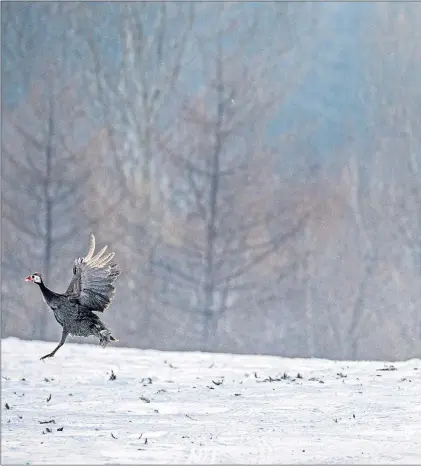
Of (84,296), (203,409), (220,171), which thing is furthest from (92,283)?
(220,171)

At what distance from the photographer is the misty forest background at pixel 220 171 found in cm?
1933

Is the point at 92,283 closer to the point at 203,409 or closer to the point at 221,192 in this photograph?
the point at 203,409

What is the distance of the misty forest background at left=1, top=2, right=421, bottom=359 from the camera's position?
19.3m

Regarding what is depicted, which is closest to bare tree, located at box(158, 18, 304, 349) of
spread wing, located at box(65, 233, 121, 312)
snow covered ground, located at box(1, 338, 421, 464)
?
snow covered ground, located at box(1, 338, 421, 464)

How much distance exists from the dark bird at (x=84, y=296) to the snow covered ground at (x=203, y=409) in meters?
0.85

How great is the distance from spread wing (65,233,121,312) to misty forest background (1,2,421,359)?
1222 cm

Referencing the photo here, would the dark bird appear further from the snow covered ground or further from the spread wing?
the snow covered ground

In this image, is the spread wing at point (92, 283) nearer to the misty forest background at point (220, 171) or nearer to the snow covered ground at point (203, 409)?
the snow covered ground at point (203, 409)

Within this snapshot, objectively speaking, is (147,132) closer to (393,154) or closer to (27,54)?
(27,54)

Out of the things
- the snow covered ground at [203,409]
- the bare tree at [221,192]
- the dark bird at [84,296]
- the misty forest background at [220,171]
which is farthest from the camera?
the misty forest background at [220,171]

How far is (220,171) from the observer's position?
1888cm

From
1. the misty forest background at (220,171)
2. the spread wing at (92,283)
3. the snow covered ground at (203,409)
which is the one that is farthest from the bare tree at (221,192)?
the spread wing at (92,283)

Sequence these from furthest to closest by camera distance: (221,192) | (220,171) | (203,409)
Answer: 1. (221,192)
2. (220,171)
3. (203,409)

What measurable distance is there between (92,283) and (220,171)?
12.3 m
